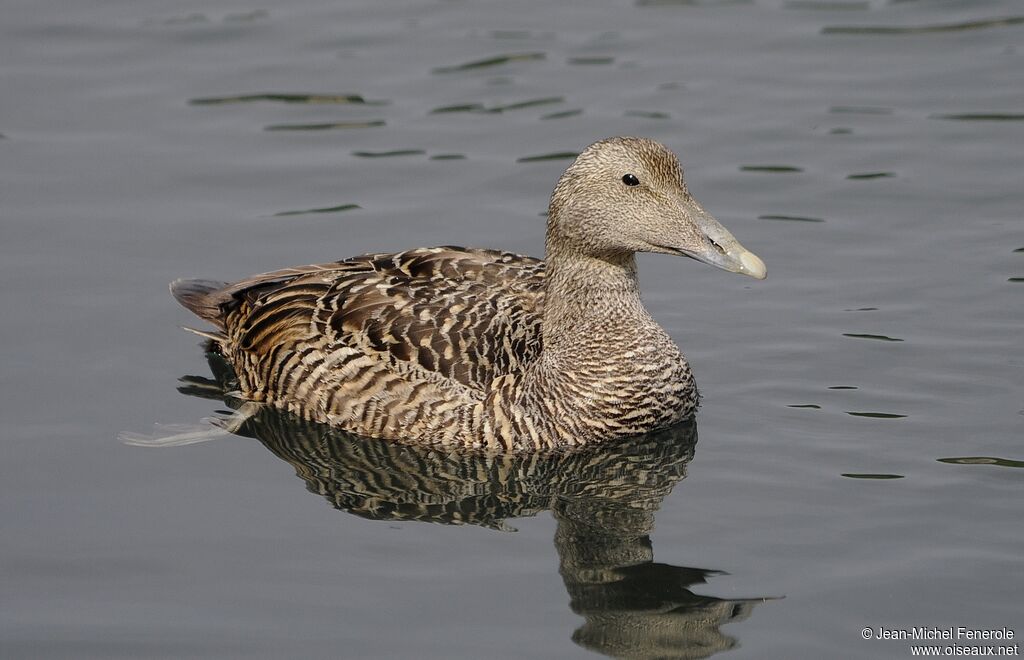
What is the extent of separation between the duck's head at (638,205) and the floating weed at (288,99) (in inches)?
164

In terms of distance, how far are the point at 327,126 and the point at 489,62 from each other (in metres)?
1.43

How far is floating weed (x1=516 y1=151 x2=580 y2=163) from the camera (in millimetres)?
10641

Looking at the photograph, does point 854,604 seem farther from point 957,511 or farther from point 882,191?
point 882,191

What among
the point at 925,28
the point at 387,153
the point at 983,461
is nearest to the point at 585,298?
the point at 983,461

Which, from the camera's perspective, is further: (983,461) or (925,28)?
(925,28)

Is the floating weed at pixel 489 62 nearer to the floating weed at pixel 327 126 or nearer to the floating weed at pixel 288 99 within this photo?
the floating weed at pixel 288 99

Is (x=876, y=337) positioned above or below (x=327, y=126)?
below

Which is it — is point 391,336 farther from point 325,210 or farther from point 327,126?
point 327,126

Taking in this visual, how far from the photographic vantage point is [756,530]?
6.77 m

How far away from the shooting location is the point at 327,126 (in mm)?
11211

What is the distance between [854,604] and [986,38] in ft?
22.8

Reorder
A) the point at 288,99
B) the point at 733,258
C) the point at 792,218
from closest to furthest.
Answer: the point at 733,258 → the point at 792,218 → the point at 288,99

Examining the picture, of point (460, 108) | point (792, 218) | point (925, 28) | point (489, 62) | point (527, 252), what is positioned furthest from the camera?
point (925, 28)

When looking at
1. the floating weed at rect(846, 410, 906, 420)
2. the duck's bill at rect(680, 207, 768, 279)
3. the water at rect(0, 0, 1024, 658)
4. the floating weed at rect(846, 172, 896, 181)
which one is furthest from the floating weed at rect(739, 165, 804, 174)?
the duck's bill at rect(680, 207, 768, 279)
